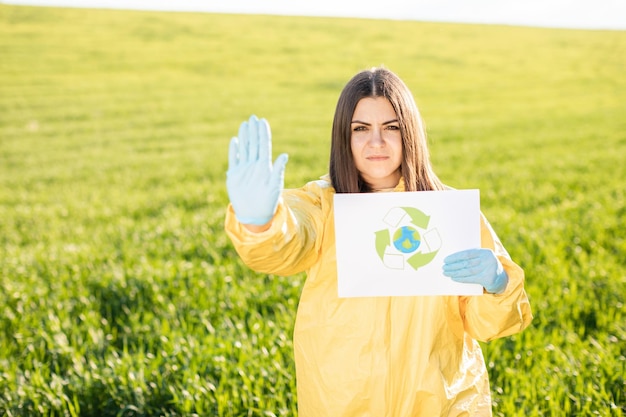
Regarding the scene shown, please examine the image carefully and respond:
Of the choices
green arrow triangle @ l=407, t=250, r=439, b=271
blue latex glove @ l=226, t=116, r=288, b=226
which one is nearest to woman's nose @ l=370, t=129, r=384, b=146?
green arrow triangle @ l=407, t=250, r=439, b=271

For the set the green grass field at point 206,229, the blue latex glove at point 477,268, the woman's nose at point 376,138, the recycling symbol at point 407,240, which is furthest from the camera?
the green grass field at point 206,229

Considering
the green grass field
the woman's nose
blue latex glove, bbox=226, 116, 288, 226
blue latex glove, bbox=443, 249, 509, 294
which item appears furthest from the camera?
the green grass field

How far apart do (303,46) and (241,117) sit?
55.0 feet

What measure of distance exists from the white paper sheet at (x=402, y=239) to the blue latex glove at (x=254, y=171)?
1.42 ft

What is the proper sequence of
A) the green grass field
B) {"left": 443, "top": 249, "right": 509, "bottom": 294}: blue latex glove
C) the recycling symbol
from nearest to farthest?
{"left": 443, "top": 249, "right": 509, "bottom": 294}: blue latex glove → the recycling symbol → the green grass field

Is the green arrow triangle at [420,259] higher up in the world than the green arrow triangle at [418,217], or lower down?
lower down

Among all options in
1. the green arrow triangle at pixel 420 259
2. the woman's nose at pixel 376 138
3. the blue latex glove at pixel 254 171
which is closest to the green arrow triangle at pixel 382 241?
the green arrow triangle at pixel 420 259

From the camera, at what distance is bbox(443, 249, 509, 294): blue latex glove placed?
209cm

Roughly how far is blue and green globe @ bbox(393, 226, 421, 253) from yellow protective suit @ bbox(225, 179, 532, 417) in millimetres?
213

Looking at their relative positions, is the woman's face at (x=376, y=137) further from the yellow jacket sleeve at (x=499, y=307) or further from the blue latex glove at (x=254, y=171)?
the blue latex glove at (x=254, y=171)

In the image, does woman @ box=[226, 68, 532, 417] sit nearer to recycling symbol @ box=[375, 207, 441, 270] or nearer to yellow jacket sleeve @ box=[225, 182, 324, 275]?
yellow jacket sleeve @ box=[225, 182, 324, 275]

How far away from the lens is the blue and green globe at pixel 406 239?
220 centimetres

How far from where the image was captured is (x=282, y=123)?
2217 centimetres

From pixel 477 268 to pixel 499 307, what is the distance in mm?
226
